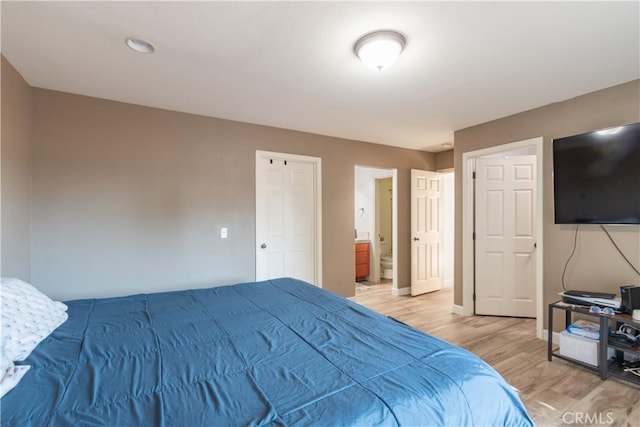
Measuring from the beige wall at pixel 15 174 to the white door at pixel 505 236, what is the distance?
4.62 metres

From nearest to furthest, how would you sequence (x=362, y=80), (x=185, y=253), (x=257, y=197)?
(x=362, y=80)
(x=185, y=253)
(x=257, y=197)

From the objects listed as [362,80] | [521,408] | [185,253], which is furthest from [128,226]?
[521,408]

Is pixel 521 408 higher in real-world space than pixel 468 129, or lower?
lower

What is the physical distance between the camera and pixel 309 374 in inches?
44.2

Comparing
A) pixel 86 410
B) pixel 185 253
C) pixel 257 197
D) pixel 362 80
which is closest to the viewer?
pixel 86 410

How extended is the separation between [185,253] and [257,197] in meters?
1.03

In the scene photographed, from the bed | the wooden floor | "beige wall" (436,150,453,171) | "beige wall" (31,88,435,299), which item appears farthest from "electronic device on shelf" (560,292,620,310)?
"beige wall" (31,88,435,299)

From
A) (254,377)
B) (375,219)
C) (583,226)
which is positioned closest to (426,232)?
(375,219)

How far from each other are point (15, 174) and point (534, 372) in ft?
14.6

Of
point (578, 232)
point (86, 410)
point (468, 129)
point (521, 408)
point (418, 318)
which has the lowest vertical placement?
point (418, 318)

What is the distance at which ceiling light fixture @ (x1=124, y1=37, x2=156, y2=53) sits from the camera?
1902mm

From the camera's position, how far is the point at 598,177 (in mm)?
2543

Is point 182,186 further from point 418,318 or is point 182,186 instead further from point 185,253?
point 418,318

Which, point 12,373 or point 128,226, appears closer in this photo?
point 12,373
